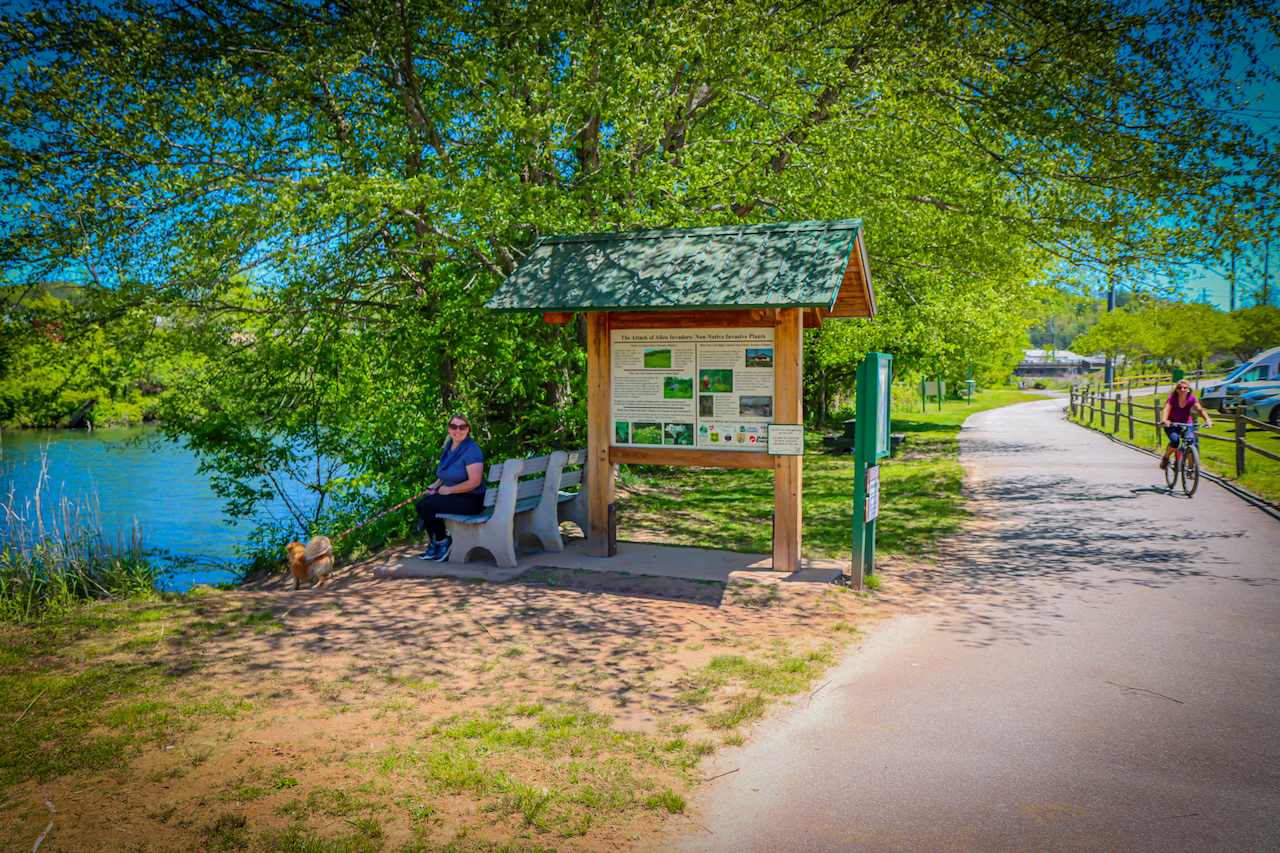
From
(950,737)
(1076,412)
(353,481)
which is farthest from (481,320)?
(1076,412)

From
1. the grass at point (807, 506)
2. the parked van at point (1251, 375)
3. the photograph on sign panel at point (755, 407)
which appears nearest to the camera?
the photograph on sign panel at point (755, 407)

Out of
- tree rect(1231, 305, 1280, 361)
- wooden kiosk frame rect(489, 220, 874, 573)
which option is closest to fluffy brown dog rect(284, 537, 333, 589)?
wooden kiosk frame rect(489, 220, 874, 573)

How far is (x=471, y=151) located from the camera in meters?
9.98

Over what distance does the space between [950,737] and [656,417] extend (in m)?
4.04

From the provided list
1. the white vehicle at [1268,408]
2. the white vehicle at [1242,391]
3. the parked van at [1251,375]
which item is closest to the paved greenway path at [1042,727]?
the white vehicle at [1268,408]

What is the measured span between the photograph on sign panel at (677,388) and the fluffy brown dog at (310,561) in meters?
3.45

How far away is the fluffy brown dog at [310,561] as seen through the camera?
7.52 metres

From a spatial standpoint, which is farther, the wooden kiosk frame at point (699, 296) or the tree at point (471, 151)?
the tree at point (471, 151)

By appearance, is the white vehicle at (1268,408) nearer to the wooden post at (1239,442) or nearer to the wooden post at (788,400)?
the wooden post at (1239,442)

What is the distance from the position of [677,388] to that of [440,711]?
3.82 meters

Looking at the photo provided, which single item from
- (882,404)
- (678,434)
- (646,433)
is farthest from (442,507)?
(882,404)

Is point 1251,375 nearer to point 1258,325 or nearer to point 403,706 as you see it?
point 1258,325

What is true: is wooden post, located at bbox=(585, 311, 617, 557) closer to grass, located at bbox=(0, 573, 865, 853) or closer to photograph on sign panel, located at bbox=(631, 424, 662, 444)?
photograph on sign panel, located at bbox=(631, 424, 662, 444)

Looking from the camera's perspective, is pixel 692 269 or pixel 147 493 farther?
pixel 147 493
